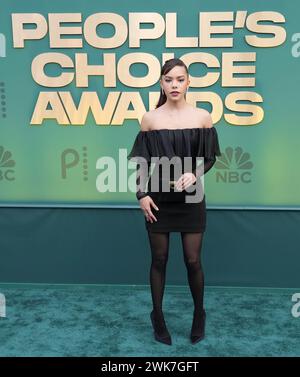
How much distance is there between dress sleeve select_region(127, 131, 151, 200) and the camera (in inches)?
81.7

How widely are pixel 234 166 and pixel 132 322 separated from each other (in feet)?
4.04

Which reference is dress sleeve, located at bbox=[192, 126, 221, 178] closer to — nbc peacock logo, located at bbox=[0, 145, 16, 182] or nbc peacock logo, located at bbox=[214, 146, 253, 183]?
nbc peacock logo, located at bbox=[214, 146, 253, 183]

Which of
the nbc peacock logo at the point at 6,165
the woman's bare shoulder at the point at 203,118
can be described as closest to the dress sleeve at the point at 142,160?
the woman's bare shoulder at the point at 203,118

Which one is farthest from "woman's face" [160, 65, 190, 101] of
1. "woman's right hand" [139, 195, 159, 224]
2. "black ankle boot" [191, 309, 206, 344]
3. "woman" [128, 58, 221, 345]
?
"black ankle boot" [191, 309, 206, 344]

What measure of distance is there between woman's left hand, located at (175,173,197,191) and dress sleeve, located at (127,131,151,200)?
19cm

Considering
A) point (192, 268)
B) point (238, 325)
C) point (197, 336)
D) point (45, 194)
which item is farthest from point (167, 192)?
point (45, 194)

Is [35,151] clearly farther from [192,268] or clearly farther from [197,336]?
[197,336]

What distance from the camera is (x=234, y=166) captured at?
274cm

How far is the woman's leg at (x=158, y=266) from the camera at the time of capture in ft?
7.06

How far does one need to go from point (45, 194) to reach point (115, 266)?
73cm

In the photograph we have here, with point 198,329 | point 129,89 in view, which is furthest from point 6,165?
point 198,329
